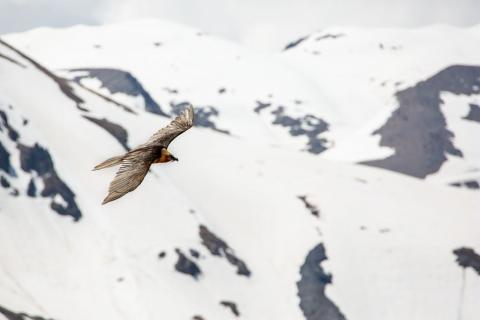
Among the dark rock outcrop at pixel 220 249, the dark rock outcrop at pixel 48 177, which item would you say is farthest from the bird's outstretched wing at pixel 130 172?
the dark rock outcrop at pixel 48 177

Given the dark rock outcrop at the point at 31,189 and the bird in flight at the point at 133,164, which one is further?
the dark rock outcrop at the point at 31,189

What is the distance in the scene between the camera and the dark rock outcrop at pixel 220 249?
585ft

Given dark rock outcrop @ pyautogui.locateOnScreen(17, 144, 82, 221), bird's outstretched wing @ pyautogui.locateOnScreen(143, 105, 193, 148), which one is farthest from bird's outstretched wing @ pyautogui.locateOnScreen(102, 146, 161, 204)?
dark rock outcrop @ pyautogui.locateOnScreen(17, 144, 82, 221)

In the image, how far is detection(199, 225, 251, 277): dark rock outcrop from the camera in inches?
7016

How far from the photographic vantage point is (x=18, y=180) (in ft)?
600

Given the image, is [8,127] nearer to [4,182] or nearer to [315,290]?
[4,182]

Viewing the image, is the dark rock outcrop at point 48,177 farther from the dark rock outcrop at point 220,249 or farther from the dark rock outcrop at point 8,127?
the dark rock outcrop at point 220,249

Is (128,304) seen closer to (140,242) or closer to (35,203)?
(140,242)

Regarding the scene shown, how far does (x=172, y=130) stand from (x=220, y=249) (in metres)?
151

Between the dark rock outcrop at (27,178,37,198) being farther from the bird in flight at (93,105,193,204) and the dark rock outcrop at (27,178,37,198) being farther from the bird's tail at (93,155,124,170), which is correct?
the bird's tail at (93,155,124,170)

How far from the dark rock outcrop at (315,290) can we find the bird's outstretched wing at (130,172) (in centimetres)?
14653

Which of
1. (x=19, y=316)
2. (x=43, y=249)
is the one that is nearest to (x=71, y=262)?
(x=43, y=249)

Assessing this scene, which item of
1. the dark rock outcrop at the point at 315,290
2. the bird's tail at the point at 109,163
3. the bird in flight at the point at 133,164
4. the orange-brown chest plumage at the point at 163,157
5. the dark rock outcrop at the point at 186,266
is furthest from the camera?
the dark rock outcrop at the point at 186,266

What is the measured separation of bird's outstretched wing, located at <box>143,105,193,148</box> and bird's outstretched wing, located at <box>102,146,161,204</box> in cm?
162
